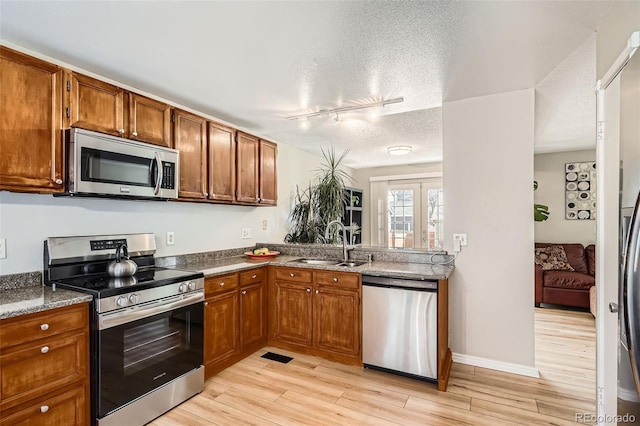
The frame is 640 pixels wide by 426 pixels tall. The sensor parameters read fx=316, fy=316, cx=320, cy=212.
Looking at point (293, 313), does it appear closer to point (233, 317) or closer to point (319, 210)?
point (233, 317)

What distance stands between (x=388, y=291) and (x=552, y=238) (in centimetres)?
439

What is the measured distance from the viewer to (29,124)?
1891 mm

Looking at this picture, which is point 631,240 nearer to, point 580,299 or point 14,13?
point 14,13

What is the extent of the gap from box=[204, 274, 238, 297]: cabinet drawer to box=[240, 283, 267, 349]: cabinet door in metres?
0.14

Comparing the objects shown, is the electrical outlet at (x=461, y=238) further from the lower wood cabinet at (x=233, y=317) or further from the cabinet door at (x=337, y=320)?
the lower wood cabinet at (x=233, y=317)

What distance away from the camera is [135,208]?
2705mm

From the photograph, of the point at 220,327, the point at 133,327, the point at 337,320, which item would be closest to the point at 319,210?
the point at 337,320

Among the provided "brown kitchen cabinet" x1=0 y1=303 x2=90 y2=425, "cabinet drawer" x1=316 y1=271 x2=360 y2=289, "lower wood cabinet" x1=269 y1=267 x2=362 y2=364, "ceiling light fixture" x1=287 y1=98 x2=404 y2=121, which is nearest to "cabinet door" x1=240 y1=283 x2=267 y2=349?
"lower wood cabinet" x1=269 y1=267 x2=362 y2=364

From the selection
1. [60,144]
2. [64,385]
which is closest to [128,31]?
[60,144]

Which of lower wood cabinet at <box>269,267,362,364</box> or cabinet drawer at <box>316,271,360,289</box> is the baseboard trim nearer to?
lower wood cabinet at <box>269,267,362,364</box>

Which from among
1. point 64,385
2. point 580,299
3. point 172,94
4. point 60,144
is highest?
point 172,94

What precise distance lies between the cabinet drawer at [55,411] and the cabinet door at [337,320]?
179 centimetres

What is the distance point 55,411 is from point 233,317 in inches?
52.2

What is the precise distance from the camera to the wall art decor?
520cm
